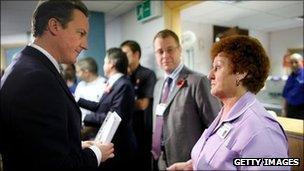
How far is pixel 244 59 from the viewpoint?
101 centimetres

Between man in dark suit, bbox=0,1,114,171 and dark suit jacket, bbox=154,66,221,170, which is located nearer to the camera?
man in dark suit, bbox=0,1,114,171

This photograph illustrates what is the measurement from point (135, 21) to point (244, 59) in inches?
125

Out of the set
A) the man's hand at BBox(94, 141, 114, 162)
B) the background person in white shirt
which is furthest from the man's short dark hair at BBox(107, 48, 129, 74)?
the man's hand at BBox(94, 141, 114, 162)

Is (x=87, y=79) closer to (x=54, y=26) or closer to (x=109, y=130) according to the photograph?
(x=109, y=130)

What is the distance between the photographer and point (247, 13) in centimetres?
482

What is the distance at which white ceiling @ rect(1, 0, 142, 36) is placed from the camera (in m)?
3.68

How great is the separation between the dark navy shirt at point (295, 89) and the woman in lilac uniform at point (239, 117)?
2.77 m

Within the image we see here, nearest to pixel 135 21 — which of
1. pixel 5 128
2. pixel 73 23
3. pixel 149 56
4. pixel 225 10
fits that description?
pixel 149 56

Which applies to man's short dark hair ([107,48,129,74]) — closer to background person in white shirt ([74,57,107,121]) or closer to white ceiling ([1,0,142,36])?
background person in white shirt ([74,57,107,121])

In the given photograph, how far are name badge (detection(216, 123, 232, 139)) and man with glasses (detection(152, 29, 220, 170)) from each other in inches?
19.4

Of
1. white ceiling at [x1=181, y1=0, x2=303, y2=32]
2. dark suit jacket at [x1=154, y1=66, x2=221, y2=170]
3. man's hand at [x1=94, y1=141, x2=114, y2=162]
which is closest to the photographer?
man's hand at [x1=94, y1=141, x2=114, y2=162]

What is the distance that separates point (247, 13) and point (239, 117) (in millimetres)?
4369

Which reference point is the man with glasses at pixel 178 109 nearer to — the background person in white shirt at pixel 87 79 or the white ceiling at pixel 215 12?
the background person in white shirt at pixel 87 79

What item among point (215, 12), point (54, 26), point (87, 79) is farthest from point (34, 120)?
point (215, 12)
